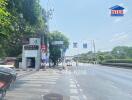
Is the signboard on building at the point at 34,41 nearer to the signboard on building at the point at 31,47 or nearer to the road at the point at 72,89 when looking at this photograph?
the signboard on building at the point at 31,47

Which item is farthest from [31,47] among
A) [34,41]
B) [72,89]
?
[72,89]

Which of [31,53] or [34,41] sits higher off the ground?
[34,41]

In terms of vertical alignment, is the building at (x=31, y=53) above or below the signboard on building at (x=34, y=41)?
below

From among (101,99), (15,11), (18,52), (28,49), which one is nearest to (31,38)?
(28,49)

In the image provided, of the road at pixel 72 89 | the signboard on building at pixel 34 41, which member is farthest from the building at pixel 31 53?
the road at pixel 72 89

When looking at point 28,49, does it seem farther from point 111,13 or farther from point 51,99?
point 51,99

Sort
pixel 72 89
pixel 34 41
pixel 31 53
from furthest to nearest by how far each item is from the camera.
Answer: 1. pixel 31 53
2. pixel 34 41
3. pixel 72 89

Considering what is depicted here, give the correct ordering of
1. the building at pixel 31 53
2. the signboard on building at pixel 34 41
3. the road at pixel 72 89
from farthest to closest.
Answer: the building at pixel 31 53, the signboard on building at pixel 34 41, the road at pixel 72 89

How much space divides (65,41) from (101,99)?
9573 cm

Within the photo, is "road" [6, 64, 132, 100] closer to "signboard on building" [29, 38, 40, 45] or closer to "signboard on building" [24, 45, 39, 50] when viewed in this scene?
"signboard on building" [29, 38, 40, 45]

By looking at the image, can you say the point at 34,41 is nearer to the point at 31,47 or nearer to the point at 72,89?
the point at 31,47

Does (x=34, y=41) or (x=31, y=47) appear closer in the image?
(x=34, y=41)

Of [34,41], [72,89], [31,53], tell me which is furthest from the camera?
[31,53]

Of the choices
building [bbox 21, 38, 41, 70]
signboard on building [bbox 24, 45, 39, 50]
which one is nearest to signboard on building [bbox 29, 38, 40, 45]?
building [bbox 21, 38, 41, 70]
